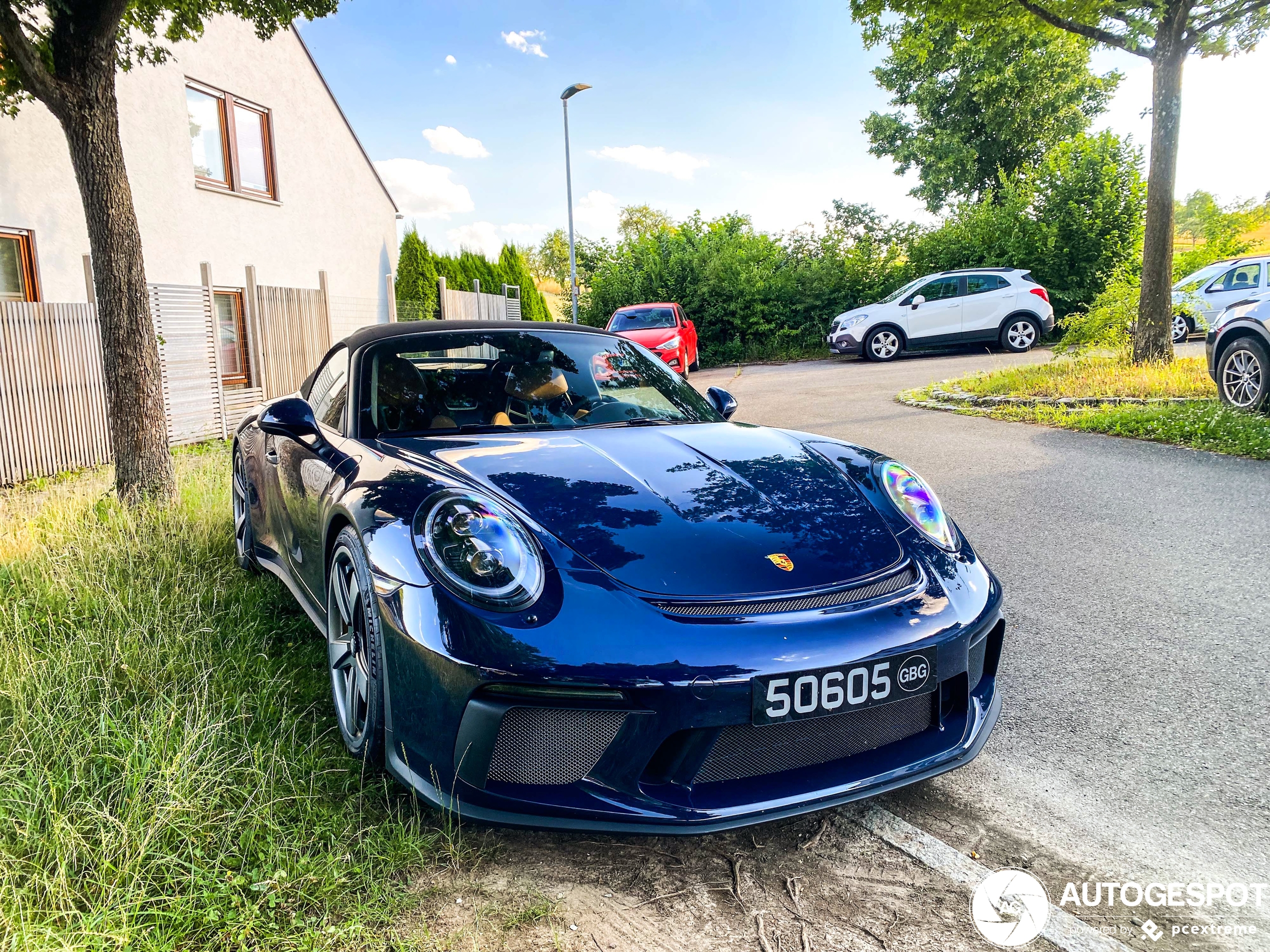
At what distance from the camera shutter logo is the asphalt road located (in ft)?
0.58

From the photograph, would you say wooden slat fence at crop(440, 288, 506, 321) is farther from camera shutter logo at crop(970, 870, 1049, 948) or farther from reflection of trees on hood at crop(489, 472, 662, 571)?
camera shutter logo at crop(970, 870, 1049, 948)

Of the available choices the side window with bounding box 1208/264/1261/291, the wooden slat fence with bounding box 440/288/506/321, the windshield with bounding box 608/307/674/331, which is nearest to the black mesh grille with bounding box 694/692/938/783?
the windshield with bounding box 608/307/674/331

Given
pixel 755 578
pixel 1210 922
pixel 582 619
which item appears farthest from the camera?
pixel 755 578

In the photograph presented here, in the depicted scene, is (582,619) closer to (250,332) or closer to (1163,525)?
(1163,525)

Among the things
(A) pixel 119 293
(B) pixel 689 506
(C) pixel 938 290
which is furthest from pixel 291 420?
(C) pixel 938 290

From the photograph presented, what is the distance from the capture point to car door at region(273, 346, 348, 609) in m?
2.90

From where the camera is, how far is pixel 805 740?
1.96 meters

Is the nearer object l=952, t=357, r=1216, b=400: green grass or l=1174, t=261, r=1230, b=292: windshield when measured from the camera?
l=952, t=357, r=1216, b=400: green grass

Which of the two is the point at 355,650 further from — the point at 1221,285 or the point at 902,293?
the point at 1221,285

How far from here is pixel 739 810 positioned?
6.04ft

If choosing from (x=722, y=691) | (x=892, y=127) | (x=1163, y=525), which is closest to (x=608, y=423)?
(x=722, y=691)

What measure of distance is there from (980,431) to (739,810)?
283 inches

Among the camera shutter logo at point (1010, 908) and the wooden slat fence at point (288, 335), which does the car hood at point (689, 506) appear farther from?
the wooden slat fence at point (288, 335)

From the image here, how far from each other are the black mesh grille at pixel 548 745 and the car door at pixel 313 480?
116cm
